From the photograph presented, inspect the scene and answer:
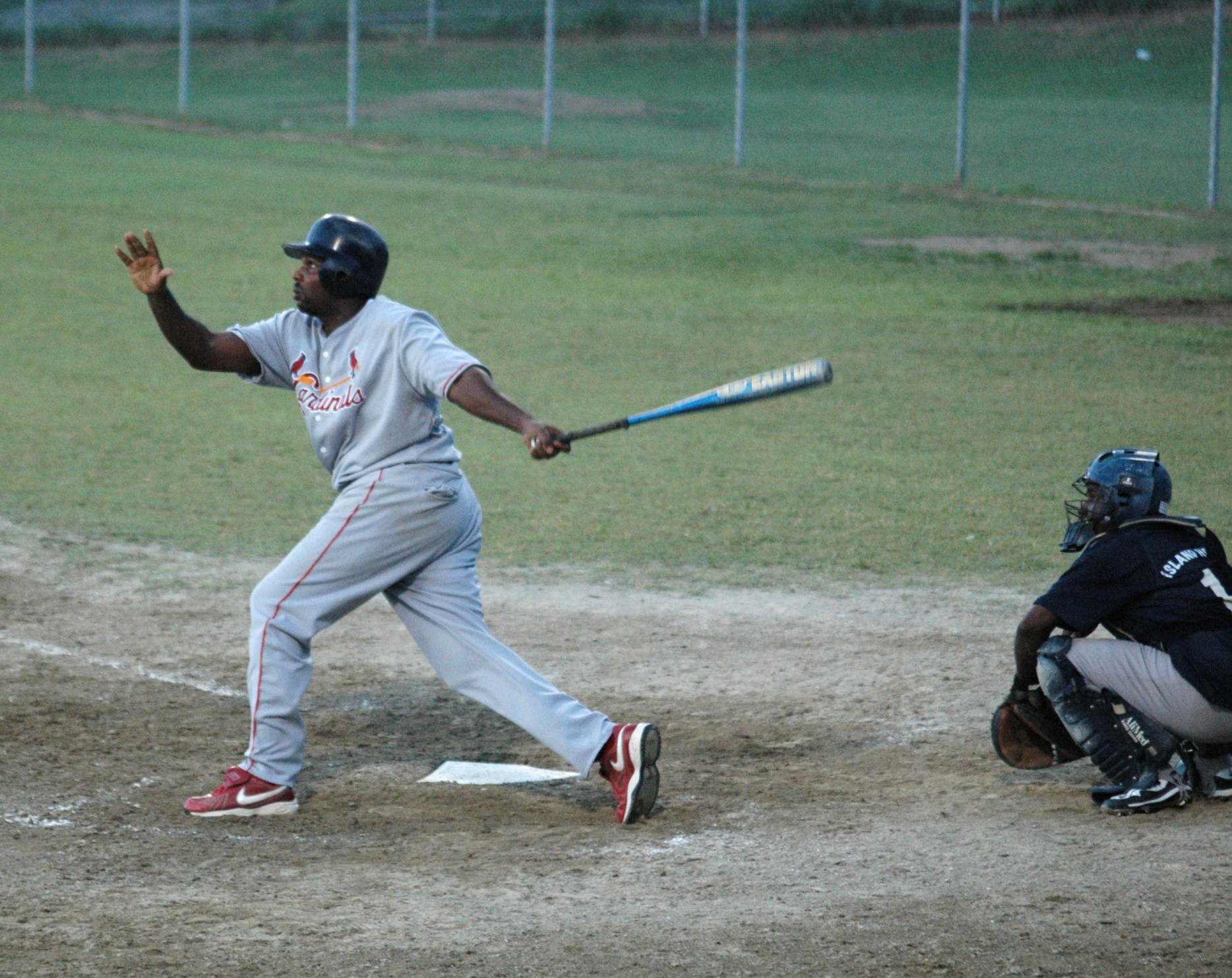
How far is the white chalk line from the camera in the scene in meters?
Answer: 6.24

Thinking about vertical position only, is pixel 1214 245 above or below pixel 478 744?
above

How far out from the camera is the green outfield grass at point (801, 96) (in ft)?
88.2

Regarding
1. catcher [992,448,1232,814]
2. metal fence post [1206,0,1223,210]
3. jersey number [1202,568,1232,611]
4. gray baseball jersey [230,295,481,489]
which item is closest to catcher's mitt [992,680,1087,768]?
catcher [992,448,1232,814]

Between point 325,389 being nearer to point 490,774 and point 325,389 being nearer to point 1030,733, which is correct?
point 490,774

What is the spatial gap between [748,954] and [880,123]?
30.5 m

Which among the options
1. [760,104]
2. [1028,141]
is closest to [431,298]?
[1028,141]

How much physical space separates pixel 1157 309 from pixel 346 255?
1190 cm

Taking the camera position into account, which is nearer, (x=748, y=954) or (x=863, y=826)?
(x=748, y=954)

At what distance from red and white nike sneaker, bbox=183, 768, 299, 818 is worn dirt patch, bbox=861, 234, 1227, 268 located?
1407cm

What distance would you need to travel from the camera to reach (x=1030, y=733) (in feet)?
16.8

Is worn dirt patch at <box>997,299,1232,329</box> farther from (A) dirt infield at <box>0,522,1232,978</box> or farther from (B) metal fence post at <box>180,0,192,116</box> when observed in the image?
(B) metal fence post at <box>180,0,192,116</box>

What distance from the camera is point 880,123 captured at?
3281cm

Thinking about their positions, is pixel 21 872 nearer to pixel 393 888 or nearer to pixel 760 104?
pixel 393 888

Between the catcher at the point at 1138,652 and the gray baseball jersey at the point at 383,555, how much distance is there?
1.38 metres
